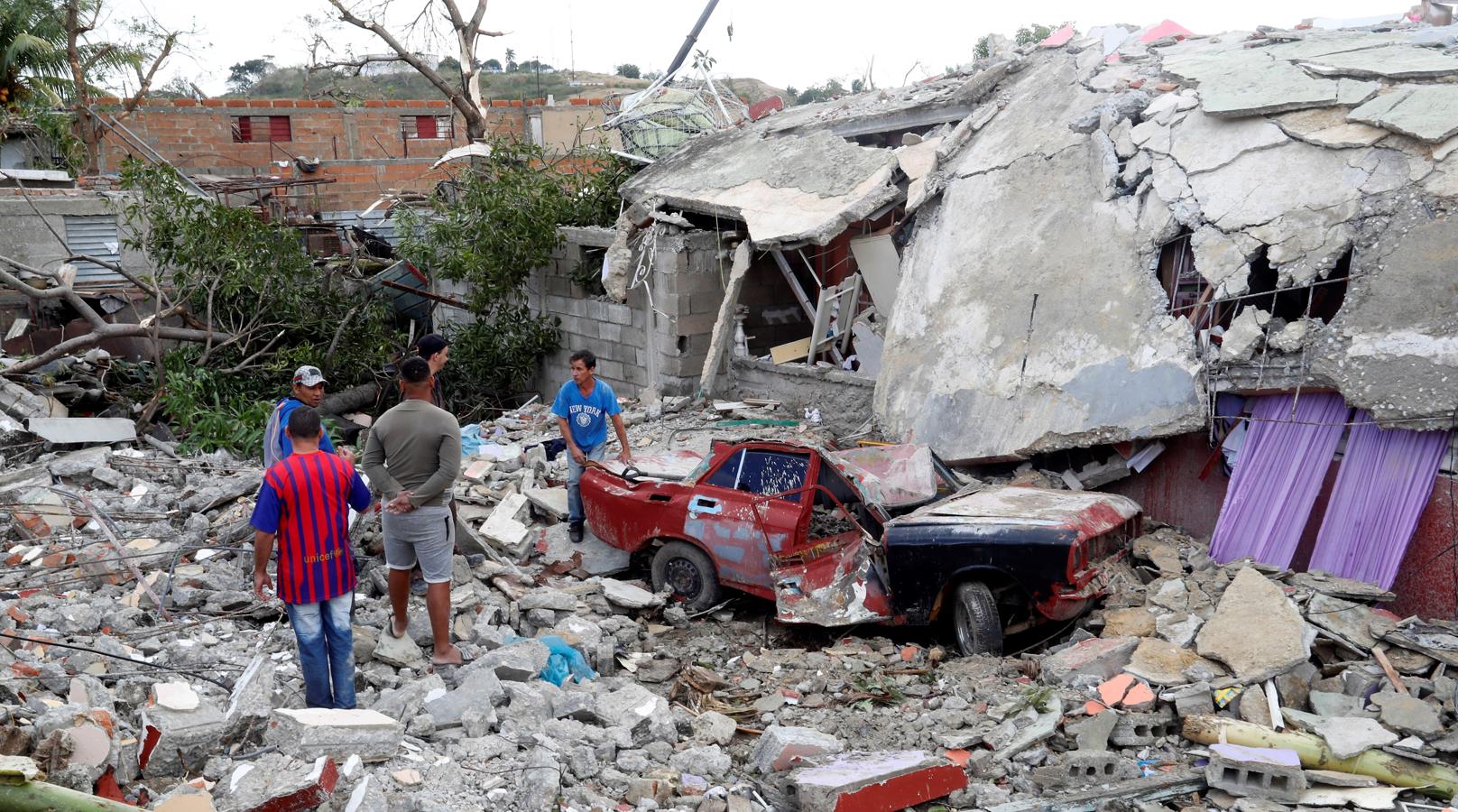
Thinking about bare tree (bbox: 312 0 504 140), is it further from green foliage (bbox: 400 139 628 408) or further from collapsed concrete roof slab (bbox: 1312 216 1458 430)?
collapsed concrete roof slab (bbox: 1312 216 1458 430)

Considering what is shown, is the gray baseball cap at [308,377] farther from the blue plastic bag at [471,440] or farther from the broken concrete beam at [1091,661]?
the blue plastic bag at [471,440]

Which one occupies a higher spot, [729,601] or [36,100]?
[36,100]

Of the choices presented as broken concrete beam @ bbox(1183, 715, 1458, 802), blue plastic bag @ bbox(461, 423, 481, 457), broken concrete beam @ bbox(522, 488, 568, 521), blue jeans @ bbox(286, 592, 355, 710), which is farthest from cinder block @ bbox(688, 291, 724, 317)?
broken concrete beam @ bbox(1183, 715, 1458, 802)

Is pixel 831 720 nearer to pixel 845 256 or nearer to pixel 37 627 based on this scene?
pixel 37 627

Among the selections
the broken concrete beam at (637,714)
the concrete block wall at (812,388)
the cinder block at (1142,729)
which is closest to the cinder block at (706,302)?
the concrete block wall at (812,388)

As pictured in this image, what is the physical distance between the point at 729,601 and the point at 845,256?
218 inches

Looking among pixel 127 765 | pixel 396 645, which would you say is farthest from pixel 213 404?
pixel 127 765

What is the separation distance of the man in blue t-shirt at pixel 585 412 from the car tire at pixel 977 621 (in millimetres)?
3029

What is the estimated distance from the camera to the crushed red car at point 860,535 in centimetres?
713

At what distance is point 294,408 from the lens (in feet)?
22.2

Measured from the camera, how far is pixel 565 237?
15000 millimetres

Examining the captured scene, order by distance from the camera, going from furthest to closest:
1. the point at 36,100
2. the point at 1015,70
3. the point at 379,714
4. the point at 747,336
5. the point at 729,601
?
the point at 36,100, the point at 747,336, the point at 1015,70, the point at 729,601, the point at 379,714

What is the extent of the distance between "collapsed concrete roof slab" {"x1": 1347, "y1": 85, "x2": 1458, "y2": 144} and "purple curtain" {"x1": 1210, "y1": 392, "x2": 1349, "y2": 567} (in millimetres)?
1907

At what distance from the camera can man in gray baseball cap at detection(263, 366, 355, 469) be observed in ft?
21.4
